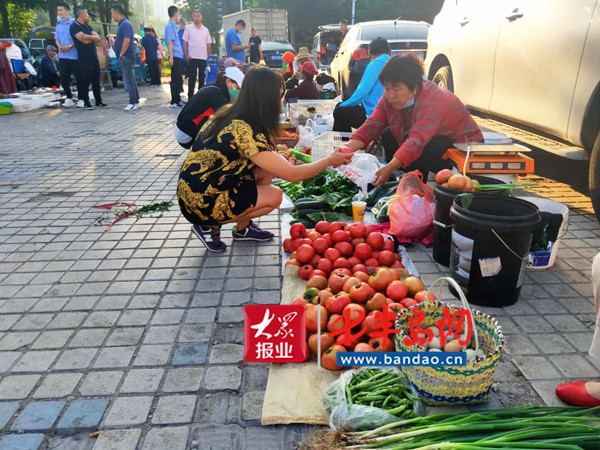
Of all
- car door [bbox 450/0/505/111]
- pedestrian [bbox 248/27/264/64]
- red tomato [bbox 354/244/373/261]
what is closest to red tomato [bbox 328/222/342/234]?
red tomato [bbox 354/244/373/261]

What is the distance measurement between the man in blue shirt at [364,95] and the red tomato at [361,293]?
12.8ft

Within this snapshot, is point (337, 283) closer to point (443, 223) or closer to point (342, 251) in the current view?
point (342, 251)

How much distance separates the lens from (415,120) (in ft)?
14.8

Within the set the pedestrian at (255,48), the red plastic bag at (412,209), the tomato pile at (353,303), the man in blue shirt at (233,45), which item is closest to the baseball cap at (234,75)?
the red plastic bag at (412,209)

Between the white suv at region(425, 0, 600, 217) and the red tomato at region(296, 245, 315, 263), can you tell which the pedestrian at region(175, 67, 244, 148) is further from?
the white suv at region(425, 0, 600, 217)

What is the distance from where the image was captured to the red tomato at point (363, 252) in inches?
140

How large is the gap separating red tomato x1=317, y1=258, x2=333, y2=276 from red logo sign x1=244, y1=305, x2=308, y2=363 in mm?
908

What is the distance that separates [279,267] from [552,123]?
9.61 feet

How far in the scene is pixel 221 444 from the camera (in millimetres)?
2172

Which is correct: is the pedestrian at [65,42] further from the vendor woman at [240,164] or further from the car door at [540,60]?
the car door at [540,60]

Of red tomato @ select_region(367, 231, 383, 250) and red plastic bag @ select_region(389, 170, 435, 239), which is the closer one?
red tomato @ select_region(367, 231, 383, 250)

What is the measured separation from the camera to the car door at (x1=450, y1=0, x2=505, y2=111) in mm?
5578

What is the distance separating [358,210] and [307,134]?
2.79 metres

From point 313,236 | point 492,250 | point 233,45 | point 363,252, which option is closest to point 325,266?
point 363,252
